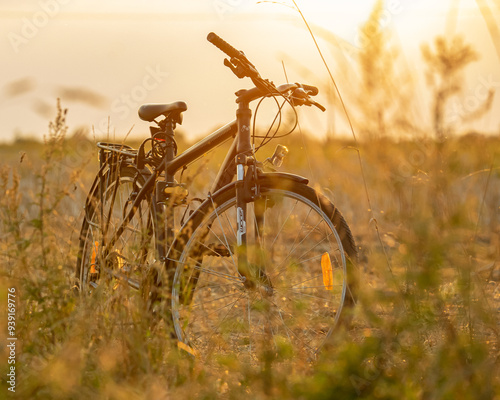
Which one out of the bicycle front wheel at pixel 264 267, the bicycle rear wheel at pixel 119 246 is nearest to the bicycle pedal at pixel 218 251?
the bicycle front wheel at pixel 264 267

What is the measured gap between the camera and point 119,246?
3734mm

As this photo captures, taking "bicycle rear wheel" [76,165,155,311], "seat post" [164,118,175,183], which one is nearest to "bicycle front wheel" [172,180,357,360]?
"bicycle rear wheel" [76,165,155,311]

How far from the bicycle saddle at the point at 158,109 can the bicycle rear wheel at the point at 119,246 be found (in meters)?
0.35

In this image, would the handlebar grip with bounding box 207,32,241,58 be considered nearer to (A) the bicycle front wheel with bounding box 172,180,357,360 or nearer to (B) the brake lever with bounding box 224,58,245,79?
(B) the brake lever with bounding box 224,58,245,79

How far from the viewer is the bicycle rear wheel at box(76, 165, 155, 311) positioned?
266cm

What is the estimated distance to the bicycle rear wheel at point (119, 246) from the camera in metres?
Answer: 2.66

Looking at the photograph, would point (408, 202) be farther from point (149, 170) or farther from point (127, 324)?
point (149, 170)

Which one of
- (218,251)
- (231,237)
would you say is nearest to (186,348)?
(218,251)

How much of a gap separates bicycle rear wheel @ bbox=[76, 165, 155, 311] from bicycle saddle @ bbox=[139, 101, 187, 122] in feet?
1.14

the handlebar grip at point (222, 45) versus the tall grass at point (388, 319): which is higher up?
the handlebar grip at point (222, 45)

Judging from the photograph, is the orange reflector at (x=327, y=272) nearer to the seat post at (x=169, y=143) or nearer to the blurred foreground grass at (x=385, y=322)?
the blurred foreground grass at (x=385, y=322)

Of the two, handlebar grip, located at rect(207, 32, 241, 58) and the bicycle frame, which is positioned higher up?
handlebar grip, located at rect(207, 32, 241, 58)

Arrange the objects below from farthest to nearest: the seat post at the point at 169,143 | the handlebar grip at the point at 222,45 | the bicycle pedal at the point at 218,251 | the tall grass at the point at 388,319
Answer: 1. the seat post at the point at 169,143
2. the bicycle pedal at the point at 218,251
3. the handlebar grip at the point at 222,45
4. the tall grass at the point at 388,319

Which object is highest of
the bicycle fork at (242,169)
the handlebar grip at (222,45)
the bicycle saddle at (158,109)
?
the handlebar grip at (222,45)
